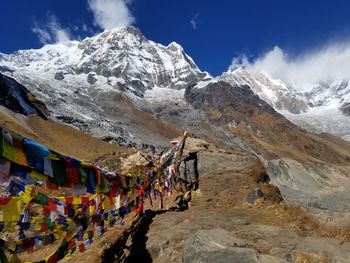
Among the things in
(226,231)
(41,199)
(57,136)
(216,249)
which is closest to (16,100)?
(57,136)

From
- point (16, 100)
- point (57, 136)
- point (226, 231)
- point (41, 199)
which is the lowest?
point (226, 231)

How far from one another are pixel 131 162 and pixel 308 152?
150 meters

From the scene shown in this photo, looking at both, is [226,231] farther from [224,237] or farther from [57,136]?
[57,136]

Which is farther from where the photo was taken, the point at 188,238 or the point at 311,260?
the point at 188,238

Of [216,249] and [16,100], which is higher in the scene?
[16,100]

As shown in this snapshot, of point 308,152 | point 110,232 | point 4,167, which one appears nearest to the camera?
point 4,167

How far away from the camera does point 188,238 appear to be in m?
9.17

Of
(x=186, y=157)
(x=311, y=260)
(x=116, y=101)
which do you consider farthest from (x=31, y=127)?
(x=116, y=101)

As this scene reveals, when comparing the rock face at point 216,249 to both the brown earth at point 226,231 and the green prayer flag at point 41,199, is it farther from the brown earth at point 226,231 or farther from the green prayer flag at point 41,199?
the green prayer flag at point 41,199

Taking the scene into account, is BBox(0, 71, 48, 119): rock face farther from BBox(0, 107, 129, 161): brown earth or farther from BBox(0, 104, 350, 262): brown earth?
BBox(0, 104, 350, 262): brown earth

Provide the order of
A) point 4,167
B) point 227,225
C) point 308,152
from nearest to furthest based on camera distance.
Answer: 1. point 4,167
2. point 227,225
3. point 308,152

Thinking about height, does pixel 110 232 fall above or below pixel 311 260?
above

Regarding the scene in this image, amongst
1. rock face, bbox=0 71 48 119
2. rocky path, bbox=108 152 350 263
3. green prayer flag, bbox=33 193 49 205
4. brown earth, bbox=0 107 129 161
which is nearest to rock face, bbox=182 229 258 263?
rocky path, bbox=108 152 350 263

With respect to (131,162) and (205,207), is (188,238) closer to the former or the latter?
(205,207)
